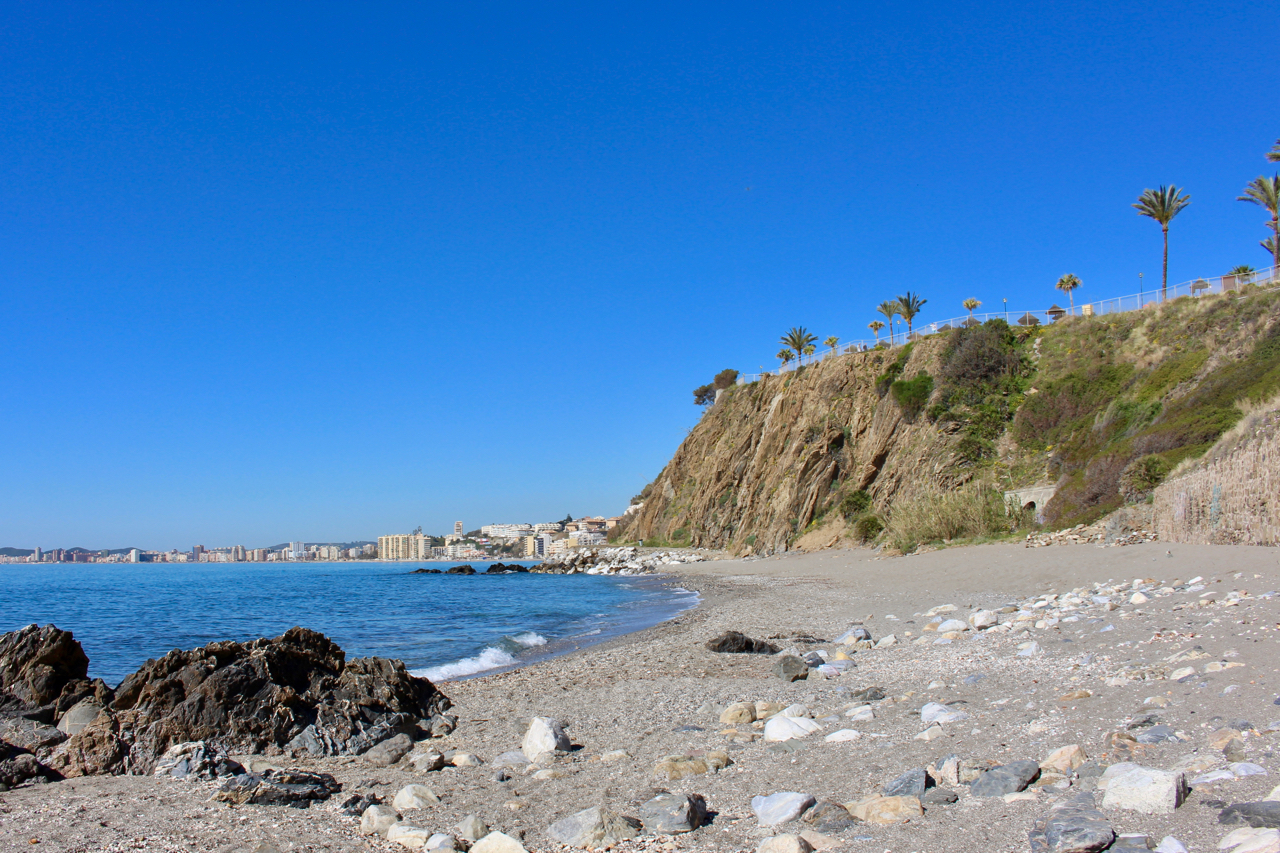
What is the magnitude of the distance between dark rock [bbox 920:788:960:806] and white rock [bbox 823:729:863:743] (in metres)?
1.48

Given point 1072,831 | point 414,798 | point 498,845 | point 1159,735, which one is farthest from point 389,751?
point 1159,735

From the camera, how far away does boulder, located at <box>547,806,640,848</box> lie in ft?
12.6

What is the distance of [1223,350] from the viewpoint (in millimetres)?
27688

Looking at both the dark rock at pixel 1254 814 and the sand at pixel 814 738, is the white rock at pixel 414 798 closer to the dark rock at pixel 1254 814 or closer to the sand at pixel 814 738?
the sand at pixel 814 738

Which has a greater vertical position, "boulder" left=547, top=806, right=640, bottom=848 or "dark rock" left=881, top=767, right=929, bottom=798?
"dark rock" left=881, top=767, right=929, bottom=798

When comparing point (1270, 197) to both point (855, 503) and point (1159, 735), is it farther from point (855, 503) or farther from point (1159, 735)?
point (1159, 735)

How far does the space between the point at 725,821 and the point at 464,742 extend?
353 centimetres

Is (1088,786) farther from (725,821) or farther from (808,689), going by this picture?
(808,689)

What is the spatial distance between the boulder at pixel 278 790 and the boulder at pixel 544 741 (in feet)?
4.74

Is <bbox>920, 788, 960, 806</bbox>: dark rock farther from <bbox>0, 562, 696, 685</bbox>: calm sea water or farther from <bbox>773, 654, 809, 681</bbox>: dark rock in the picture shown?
<bbox>0, 562, 696, 685</bbox>: calm sea water

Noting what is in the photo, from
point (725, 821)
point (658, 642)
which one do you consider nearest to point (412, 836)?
point (725, 821)

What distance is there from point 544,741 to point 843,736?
7.70 feet

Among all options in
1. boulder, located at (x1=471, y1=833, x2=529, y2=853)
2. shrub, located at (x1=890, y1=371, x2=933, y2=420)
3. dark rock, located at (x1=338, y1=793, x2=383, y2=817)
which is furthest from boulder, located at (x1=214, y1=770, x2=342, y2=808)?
shrub, located at (x1=890, y1=371, x2=933, y2=420)

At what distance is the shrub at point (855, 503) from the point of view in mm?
39812
